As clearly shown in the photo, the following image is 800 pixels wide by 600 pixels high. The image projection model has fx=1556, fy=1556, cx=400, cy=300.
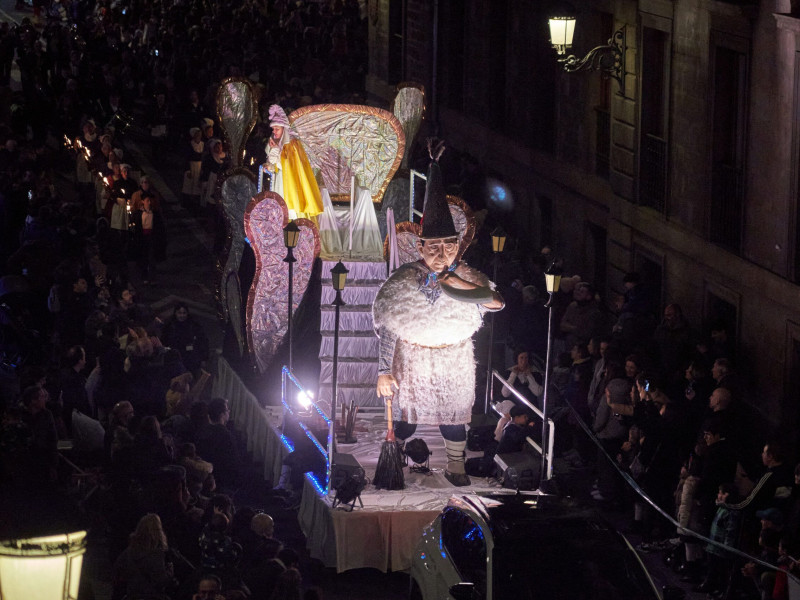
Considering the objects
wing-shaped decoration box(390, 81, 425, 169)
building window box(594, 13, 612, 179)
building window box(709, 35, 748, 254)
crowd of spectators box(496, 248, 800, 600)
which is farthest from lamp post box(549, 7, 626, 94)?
crowd of spectators box(496, 248, 800, 600)

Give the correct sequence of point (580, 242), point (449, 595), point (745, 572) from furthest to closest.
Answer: point (580, 242) → point (745, 572) → point (449, 595)

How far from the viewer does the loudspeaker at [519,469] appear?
1362 cm

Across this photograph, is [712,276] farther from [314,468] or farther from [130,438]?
[130,438]

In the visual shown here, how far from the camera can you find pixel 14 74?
38.6 metres

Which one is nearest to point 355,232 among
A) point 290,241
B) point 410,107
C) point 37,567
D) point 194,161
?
point 290,241

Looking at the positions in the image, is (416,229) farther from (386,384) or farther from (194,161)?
(194,161)

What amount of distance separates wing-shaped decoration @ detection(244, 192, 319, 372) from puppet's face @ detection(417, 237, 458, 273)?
308 cm

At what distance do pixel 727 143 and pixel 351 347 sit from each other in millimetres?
5228

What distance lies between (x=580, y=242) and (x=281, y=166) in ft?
23.5

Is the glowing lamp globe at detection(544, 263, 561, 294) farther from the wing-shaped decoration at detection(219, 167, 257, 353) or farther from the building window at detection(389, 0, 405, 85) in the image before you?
the building window at detection(389, 0, 405, 85)

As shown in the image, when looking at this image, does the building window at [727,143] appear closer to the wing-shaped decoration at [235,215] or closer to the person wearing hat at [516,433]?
the person wearing hat at [516,433]

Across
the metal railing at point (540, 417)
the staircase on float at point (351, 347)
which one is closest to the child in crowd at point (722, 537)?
the metal railing at point (540, 417)

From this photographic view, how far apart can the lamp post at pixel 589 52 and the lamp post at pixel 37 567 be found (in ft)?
48.2

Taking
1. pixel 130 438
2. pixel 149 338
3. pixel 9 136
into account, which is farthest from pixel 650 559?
pixel 9 136
